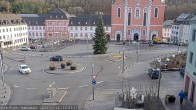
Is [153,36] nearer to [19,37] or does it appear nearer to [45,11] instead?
[19,37]

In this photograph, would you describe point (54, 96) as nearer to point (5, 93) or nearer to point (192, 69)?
point (5, 93)

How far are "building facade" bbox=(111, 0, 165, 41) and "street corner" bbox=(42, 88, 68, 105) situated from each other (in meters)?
46.9

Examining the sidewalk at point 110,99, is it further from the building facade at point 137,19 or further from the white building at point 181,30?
the building facade at point 137,19

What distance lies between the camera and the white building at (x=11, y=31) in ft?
187

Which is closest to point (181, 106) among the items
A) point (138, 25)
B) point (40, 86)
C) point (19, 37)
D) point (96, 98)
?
point (96, 98)

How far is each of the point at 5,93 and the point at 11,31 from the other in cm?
4117

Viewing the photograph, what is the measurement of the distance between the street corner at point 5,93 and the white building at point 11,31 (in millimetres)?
34299

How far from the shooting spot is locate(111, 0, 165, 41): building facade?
65375 mm

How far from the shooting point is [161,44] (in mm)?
61438

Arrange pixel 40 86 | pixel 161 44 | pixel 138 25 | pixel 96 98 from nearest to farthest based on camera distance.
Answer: pixel 96 98 → pixel 40 86 → pixel 161 44 → pixel 138 25

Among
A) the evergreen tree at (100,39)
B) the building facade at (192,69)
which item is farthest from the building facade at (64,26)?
the building facade at (192,69)

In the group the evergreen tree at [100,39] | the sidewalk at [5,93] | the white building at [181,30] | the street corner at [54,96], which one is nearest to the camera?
the street corner at [54,96]

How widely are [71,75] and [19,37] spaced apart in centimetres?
3970

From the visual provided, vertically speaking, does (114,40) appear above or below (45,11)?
below
